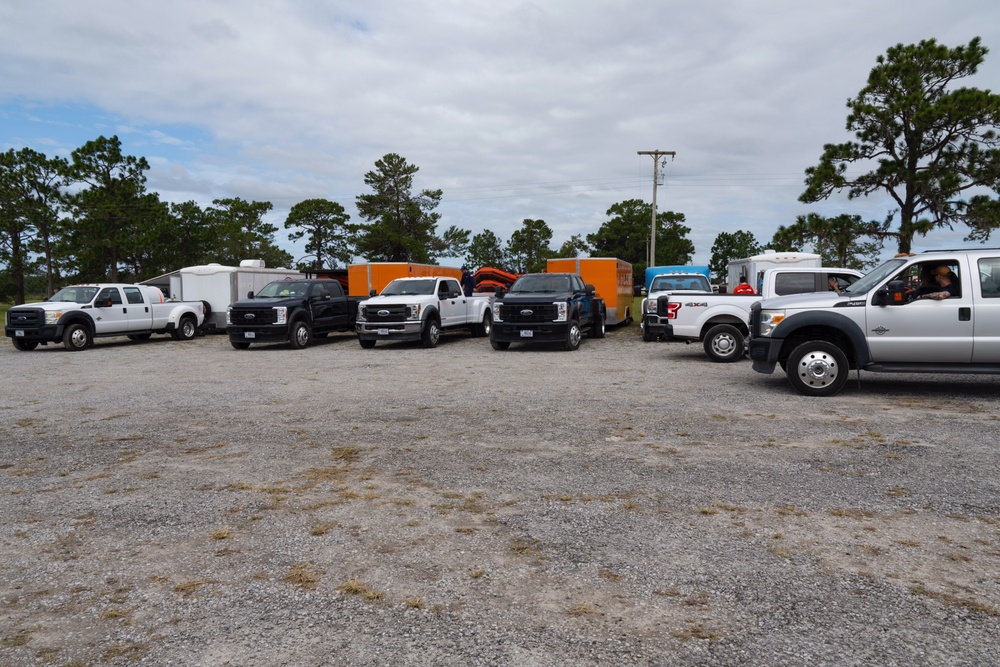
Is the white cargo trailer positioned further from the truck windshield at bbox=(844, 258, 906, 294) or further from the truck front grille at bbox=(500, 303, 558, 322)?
the truck windshield at bbox=(844, 258, 906, 294)

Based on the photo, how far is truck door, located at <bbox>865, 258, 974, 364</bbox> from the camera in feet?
29.1

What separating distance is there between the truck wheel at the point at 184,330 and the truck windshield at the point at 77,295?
2731 millimetres

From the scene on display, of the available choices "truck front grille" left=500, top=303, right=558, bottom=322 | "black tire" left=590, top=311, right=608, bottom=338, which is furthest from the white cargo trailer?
"black tire" left=590, top=311, right=608, bottom=338

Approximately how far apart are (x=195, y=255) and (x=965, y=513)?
57.3m

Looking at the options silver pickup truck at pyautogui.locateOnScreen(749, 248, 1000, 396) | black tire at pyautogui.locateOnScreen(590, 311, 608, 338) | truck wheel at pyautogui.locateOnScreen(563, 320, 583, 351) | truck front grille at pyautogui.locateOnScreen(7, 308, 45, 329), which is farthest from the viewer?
black tire at pyautogui.locateOnScreen(590, 311, 608, 338)

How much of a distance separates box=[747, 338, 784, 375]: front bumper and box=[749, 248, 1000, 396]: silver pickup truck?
14 mm

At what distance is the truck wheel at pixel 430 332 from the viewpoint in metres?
17.4

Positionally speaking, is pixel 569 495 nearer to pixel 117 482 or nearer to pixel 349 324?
pixel 117 482

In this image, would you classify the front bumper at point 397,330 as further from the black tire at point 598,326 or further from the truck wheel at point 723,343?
the truck wheel at point 723,343

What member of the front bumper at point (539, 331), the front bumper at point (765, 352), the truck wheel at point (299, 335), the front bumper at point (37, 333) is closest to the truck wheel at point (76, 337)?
the front bumper at point (37, 333)

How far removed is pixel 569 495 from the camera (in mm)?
4957

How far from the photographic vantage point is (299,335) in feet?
59.4

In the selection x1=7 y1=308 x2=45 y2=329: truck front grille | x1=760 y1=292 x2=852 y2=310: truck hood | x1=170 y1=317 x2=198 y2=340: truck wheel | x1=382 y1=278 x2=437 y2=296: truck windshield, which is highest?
x1=382 y1=278 x2=437 y2=296: truck windshield

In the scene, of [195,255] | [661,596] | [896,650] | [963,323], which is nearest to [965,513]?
[896,650]
